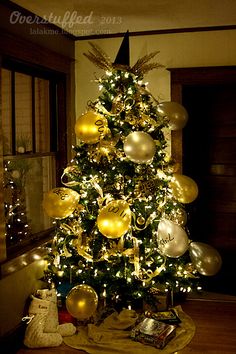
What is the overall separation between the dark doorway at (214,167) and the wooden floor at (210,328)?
0.39 m

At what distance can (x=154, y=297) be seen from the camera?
3729mm

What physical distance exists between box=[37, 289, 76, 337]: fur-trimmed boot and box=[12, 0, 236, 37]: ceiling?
2045 millimetres

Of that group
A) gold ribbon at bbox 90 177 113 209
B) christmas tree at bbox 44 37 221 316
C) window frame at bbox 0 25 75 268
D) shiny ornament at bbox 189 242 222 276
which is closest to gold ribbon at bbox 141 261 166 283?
christmas tree at bbox 44 37 221 316

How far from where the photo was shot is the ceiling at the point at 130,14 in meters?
3.41

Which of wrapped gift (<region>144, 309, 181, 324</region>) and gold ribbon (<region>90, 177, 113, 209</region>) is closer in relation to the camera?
gold ribbon (<region>90, 177, 113, 209</region>)

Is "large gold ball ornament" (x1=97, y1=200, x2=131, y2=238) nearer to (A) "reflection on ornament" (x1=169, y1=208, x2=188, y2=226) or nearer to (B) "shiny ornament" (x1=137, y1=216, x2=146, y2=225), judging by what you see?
(B) "shiny ornament" (x1=137, y1=216, x2=146, y2=225)

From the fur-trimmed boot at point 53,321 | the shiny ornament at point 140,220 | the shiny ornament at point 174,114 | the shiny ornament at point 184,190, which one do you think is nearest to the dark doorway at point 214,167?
the shiny ornament at point 174,114

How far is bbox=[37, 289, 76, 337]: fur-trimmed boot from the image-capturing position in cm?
351

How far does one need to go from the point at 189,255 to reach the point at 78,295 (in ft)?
3.13

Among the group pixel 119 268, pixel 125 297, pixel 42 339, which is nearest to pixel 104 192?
pixel 119 268

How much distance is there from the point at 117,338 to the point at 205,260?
2.70 feet

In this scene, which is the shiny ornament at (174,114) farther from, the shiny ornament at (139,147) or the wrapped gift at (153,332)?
the wrapped gift at (153,332)

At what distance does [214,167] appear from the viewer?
15.0ft

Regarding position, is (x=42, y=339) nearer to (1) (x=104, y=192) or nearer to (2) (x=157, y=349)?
(2) (x=157, y=349)
